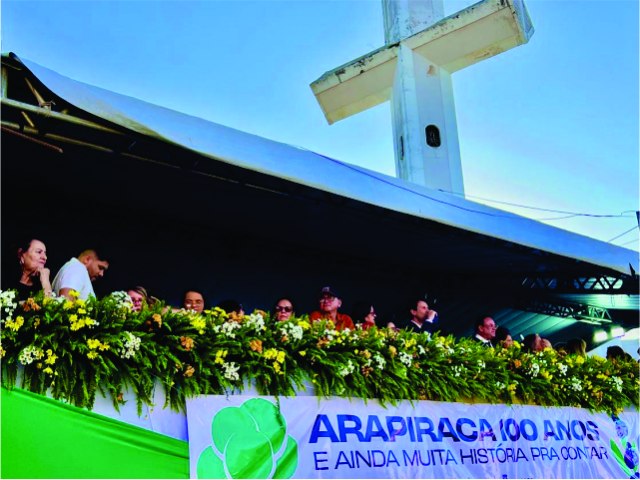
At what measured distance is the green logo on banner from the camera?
167 inches

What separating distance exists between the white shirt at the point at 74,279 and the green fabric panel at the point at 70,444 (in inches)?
46.0

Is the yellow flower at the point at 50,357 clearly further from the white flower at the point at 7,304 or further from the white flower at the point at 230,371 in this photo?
the white flower at the point at 230,371

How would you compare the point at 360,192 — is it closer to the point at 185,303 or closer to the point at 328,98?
the point at 185,303

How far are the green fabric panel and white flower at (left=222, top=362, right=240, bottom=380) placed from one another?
1.75 ft

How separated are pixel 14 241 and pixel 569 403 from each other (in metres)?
5.40

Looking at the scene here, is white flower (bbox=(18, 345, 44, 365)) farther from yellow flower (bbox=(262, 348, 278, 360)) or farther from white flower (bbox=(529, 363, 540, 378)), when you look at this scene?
white flower (bbox=(529, 363, 540, 378))

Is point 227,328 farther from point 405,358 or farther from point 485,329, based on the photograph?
point 485,329

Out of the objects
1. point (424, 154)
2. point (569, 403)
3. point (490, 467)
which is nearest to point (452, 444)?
point (490, 467)

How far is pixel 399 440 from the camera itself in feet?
16.5

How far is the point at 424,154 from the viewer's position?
11.9 m

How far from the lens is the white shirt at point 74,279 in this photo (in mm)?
4777

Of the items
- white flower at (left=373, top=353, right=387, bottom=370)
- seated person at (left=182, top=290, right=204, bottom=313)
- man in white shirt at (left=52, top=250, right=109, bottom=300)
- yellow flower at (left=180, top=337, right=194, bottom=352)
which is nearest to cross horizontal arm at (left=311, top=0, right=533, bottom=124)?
seated person at (left=182, top=290, right=204, bottom=313)

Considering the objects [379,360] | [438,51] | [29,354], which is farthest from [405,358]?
[438,51]

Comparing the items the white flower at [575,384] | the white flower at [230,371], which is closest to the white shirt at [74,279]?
the white flower at [230,371]
